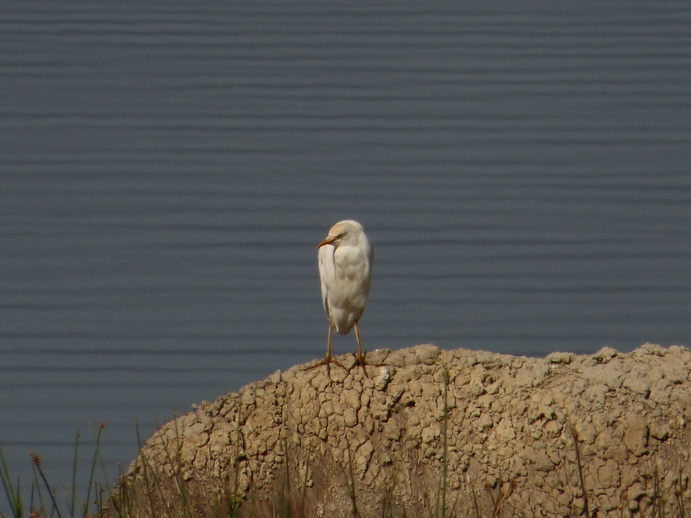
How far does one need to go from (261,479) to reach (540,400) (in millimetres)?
1179

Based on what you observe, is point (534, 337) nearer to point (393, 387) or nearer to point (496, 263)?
point (496, 263)

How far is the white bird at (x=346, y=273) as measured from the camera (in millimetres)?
Answer: 3877

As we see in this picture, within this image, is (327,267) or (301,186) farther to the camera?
(301,186)

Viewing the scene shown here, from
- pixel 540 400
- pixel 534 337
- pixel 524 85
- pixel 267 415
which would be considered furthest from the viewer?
pixel 524 85

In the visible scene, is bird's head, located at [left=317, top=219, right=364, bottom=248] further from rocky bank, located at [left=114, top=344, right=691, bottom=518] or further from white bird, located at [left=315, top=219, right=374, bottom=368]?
rocky bank, located at [left=114, top=344, right=691, bottom=518]

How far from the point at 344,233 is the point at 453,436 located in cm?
89

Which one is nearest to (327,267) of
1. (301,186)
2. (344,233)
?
(344,233)

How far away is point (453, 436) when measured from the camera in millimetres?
3945

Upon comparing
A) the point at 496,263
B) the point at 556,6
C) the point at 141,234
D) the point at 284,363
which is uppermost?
the point at 556,6

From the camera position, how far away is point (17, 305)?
16.7 ft

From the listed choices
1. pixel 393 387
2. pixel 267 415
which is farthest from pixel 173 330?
pixel 393 387

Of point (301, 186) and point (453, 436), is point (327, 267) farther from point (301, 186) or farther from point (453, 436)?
point (301, 186)

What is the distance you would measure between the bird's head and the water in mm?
1120

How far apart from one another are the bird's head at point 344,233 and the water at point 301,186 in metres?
1.12
